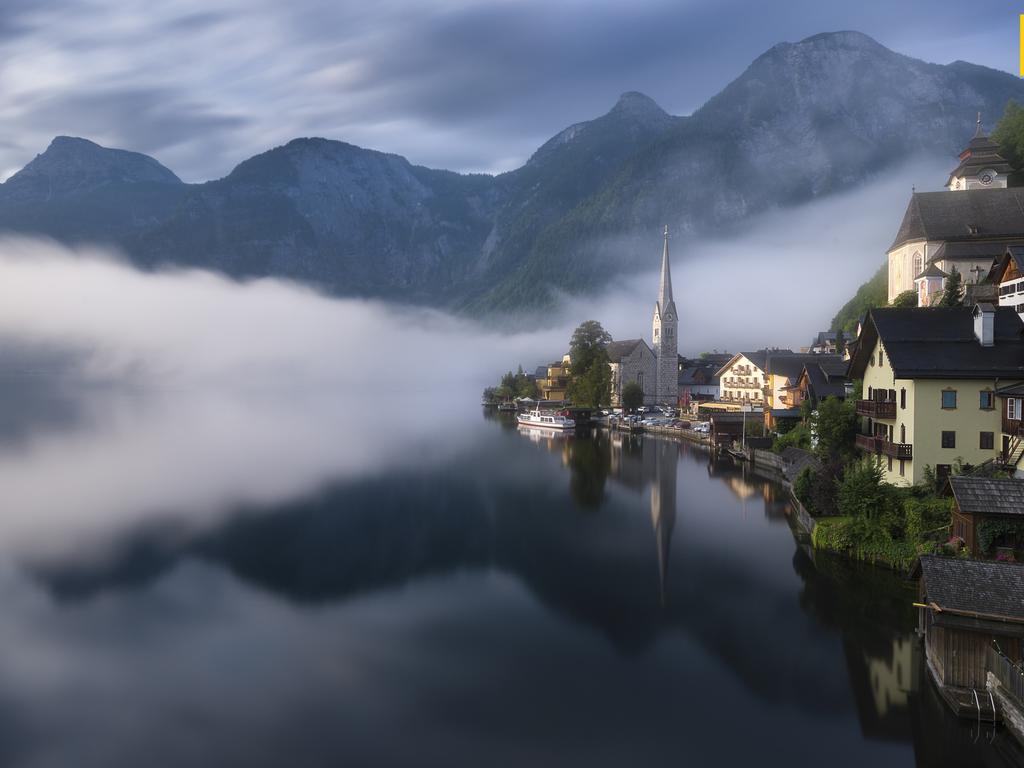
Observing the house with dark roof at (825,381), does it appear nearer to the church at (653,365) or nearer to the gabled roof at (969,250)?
the gabled roof at (969,250)

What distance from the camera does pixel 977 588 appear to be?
1759cm

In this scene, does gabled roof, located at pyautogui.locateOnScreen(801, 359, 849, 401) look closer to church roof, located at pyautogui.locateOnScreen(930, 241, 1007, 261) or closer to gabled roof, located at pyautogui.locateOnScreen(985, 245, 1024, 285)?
church roof, located at pyautogui.locateOnScreen(930, 241, 1007, 261)

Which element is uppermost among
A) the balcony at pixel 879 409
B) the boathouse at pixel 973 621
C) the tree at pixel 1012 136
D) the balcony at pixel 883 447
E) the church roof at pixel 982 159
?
the tree at pixel 1012 136

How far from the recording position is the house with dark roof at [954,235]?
188ft

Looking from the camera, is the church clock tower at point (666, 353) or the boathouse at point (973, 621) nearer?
the boathouse at point (973, 621)

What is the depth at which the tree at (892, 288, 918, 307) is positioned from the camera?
58469mm

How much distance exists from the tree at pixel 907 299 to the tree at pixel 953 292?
15.6 feet

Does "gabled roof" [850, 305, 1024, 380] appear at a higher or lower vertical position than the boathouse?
higher

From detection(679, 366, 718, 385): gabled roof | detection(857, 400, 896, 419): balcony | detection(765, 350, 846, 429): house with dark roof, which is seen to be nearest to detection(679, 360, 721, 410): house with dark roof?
detection(679, 366, 718, 385): gabled roof

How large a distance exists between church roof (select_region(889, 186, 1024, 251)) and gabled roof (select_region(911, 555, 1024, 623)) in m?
48.8

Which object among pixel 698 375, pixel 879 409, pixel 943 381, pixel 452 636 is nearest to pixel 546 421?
pixel 698 375

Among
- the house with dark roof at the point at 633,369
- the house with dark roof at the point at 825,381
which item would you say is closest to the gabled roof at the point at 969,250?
the house with dark roof at the point at 825,381

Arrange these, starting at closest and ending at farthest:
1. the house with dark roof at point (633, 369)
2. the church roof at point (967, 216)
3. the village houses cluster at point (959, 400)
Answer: the village houses cluster at point (959, 400)
the church roof at point (967, 216)
the house with dark roof at point (633, 369)

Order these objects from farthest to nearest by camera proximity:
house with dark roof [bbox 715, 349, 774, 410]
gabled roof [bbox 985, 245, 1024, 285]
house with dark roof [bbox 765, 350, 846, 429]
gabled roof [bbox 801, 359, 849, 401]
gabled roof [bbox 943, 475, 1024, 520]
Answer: house with dark roof [bbox 715, 349, 774, 410], house with dark roof [bbox 765, 350, 846, 429], gabled roof [bbox 801, 359, 849, 401], gabled roof [bbox 985, 245, 1024, 285], gabled roof [bbox 943, 475, 1024, 520]
